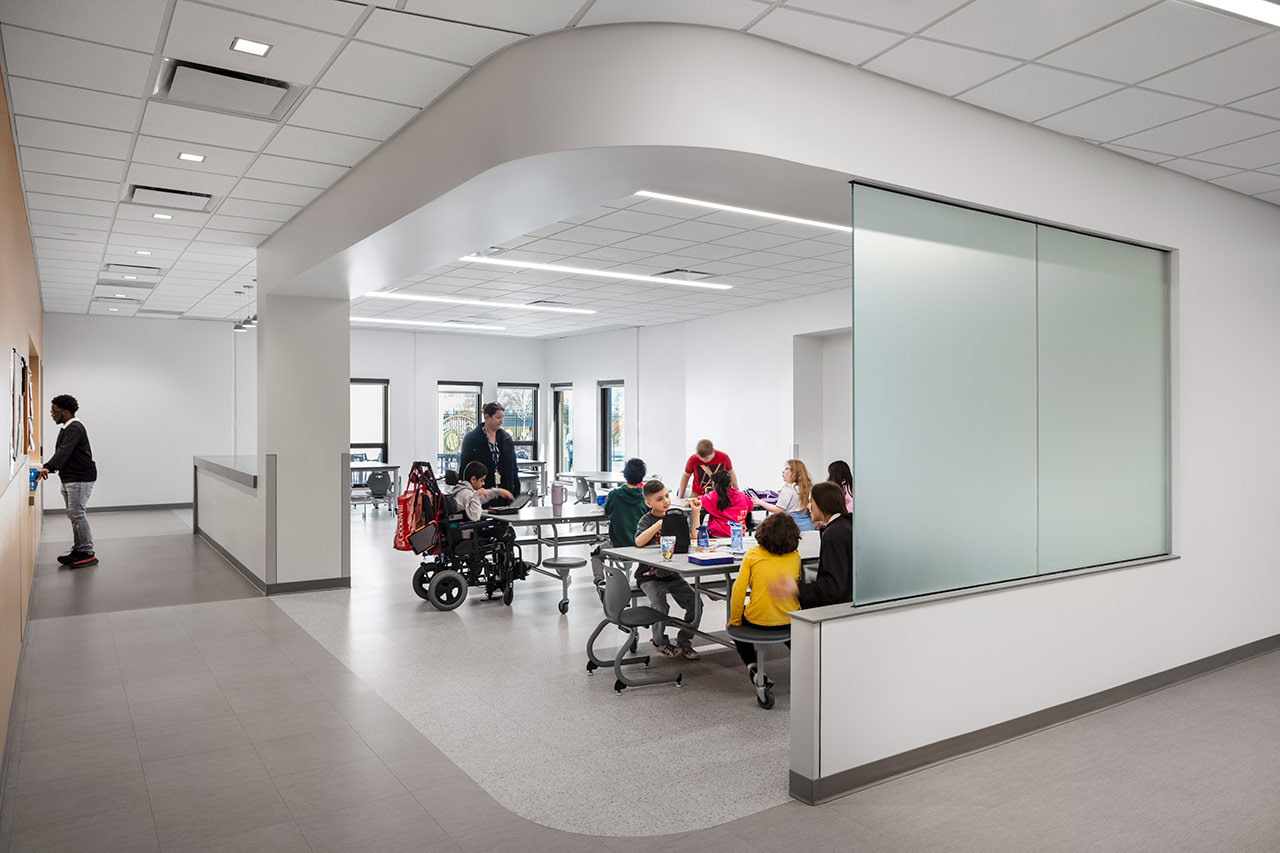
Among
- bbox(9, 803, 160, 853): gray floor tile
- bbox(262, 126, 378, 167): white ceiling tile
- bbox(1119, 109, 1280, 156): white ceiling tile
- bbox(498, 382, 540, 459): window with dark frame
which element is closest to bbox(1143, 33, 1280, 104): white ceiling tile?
bbox(1119, 109, 1280, 156): white ceiling tile

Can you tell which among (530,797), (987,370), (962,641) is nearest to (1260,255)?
(987,370)

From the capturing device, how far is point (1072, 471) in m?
4.54

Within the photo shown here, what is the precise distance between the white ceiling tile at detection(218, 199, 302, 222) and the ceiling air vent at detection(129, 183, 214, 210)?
0.16m

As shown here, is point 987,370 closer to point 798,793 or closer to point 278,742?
point 798,793

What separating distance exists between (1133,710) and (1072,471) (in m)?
1.30

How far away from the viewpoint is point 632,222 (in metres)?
6.41

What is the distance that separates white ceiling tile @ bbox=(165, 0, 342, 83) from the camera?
335 centimetres

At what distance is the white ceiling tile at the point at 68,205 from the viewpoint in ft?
19.8

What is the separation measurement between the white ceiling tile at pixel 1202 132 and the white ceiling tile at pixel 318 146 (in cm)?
420

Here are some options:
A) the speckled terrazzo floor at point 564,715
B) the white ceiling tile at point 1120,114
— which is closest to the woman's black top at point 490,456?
the speckled terrazzo floor at point 564,715

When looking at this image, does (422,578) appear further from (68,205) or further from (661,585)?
(68,205)

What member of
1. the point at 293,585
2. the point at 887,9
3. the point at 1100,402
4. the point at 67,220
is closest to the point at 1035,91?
the point at 887,9

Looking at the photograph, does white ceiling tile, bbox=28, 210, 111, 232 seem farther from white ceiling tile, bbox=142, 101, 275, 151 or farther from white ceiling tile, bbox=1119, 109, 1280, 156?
white ceiling tile, bbox=1119, 109, 1280, 156

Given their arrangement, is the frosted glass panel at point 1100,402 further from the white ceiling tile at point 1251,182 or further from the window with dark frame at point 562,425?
the window with dark frame at point 562,425
